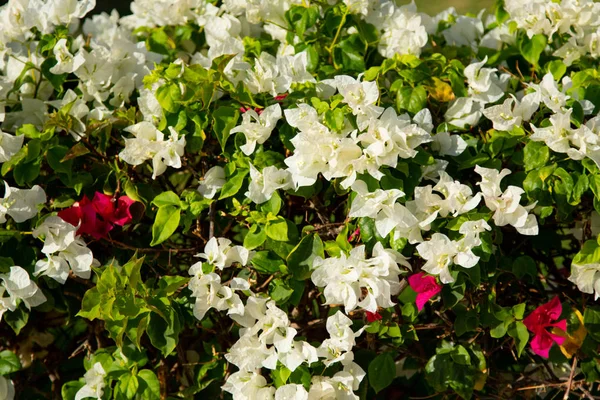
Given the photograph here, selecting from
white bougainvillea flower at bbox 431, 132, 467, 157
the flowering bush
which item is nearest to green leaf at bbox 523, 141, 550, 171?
the flowering bush

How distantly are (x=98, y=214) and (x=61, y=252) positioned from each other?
12 cm

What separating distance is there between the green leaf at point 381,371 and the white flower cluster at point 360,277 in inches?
7.3

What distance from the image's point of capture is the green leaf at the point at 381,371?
1.57m

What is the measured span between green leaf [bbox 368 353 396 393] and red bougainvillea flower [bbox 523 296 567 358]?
271mm

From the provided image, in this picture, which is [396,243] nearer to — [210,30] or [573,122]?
[573,122]

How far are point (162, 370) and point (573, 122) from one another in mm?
988

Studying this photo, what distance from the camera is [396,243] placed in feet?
4.77

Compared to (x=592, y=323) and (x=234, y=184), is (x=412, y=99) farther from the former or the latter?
(x=592, y=323)

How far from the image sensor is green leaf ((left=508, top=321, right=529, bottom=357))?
1.51 metres

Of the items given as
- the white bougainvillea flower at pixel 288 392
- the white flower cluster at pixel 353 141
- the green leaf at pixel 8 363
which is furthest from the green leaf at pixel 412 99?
the green leaf at pixel 8 363

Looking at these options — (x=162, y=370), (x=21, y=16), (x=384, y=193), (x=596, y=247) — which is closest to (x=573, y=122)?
(x=596, y=247)

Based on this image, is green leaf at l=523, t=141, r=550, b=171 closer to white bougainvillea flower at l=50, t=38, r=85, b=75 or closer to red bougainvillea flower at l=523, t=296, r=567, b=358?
red bougainvillea flower at l=523, t=296, r=567, b=358

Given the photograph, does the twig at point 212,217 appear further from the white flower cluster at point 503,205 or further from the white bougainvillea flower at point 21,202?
the white flower cluster at point 503,205

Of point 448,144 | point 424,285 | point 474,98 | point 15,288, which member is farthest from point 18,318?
point 474,98
